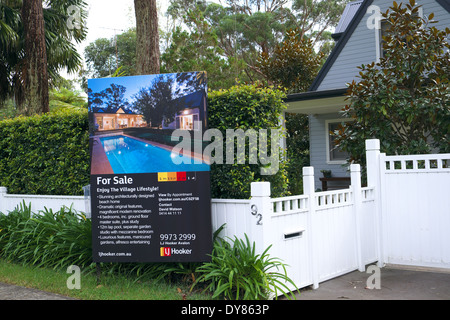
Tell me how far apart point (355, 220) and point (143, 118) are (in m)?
3.61

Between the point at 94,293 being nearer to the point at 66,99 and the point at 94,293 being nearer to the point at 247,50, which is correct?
the point at 66,99

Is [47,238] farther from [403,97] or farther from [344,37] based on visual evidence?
[344,37]

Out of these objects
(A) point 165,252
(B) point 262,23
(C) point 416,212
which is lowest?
(A) point 165,252

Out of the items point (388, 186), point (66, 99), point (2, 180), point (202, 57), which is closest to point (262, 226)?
point (388, 186)

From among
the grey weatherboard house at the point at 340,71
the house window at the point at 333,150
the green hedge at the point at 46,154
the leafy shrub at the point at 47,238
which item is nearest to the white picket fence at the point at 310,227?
the leafy shrub at the point at 47,238

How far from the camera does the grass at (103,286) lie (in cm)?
609

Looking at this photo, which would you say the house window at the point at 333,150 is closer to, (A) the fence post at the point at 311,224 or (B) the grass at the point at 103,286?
(A) the fence post at the point at 311,224

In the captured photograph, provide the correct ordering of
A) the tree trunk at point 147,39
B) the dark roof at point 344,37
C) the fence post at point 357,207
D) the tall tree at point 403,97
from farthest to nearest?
the dark roof at point 344,37
the tree trunk at point 147,39
the tall tree at point 403,97
the fence post at point 357,207

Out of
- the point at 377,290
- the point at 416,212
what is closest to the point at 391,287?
the point at 377,290

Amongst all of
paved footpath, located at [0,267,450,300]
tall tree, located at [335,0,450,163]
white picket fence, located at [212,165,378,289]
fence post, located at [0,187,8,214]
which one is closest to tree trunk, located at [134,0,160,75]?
fence post, located at [0,187,8,214]

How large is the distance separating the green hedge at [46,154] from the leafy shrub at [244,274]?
370 centimetres

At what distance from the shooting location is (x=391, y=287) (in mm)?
6449

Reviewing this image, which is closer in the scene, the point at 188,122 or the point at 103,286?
the point at 188,122

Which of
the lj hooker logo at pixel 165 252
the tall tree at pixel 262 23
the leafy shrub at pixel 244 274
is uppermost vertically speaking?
the tall tree at pixel 262 23
